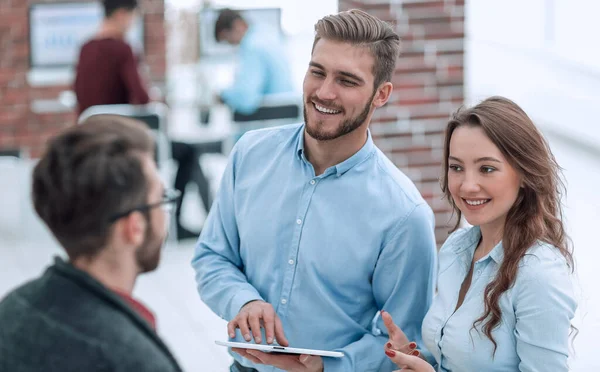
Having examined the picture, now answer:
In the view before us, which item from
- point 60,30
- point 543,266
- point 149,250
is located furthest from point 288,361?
point 60,30

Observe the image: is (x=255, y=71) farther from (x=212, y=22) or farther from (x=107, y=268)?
(x=107, y=268)

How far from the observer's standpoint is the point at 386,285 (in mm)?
2400

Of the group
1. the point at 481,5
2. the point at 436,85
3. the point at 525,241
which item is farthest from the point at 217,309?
the point at 481,5

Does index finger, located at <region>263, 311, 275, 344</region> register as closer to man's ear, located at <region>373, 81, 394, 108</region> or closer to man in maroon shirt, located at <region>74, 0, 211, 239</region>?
man's ear, located at <region>373, 81, 394, 108</region>

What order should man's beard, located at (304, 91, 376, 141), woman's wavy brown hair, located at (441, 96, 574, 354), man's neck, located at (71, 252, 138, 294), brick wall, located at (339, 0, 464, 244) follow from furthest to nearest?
brick wall, located at (339, 0, 464, 244) → man's beard, located at (304, 91, 376, 141) → woman's wavy brown hair, located at (441, 96, 574, 354) → man's neck, located at (71, 252, 138, 294)

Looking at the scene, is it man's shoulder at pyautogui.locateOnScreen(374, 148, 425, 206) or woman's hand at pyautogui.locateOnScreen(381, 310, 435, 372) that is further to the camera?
man's shoulder at pyautogui.locateOnScreen(374, 148, 425, 206)

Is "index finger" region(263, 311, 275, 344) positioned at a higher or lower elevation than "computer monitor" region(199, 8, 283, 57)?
lower

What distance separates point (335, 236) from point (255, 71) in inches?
177

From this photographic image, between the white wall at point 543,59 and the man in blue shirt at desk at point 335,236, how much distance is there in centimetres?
717

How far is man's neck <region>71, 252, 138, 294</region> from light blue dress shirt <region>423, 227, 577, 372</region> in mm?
881

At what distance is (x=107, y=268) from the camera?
5.39 ft

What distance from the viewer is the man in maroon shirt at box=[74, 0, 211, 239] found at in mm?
6453

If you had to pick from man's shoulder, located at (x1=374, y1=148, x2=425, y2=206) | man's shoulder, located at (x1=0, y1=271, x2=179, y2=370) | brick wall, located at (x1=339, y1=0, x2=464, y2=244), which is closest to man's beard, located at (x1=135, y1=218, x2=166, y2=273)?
man's shoulder, located at (x1=0, y1=271, x2=179, y2=370)

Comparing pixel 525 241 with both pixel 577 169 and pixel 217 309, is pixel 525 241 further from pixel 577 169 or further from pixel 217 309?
pixel 577 169
